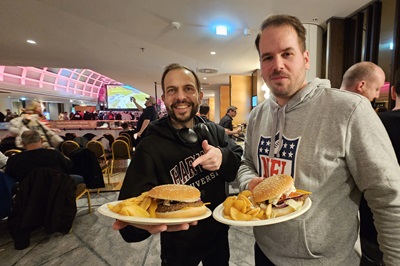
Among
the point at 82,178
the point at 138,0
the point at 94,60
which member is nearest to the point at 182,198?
the point at 82,178

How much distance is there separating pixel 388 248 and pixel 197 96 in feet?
3.60

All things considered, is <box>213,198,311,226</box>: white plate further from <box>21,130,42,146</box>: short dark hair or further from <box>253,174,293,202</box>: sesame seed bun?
<box>21,130,42,146</box>: short dark hair

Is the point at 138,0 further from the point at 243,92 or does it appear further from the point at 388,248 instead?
the point at 243,92

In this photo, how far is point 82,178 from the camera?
130 inches

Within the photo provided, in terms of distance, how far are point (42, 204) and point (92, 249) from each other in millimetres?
891

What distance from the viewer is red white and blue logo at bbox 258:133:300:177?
88 centimetres

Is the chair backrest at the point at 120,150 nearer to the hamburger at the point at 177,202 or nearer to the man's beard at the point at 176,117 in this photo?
the man's beard at the point at 176,117

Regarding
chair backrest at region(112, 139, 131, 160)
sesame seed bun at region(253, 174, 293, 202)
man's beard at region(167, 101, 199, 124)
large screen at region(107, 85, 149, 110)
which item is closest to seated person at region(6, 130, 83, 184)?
chair backrest at region(112, 139, 131, 160)

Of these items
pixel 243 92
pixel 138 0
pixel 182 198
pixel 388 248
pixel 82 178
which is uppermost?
pixel 138 0

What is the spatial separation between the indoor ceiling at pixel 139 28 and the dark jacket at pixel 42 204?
3.20 metres

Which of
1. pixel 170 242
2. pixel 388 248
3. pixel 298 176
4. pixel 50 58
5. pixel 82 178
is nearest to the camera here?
pixel 388 248

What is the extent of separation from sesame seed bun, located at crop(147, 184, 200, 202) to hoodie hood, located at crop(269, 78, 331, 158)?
1.44 ft

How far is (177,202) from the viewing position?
0.87 meters

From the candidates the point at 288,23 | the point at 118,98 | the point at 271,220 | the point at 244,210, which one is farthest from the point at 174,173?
the point at 118,98
